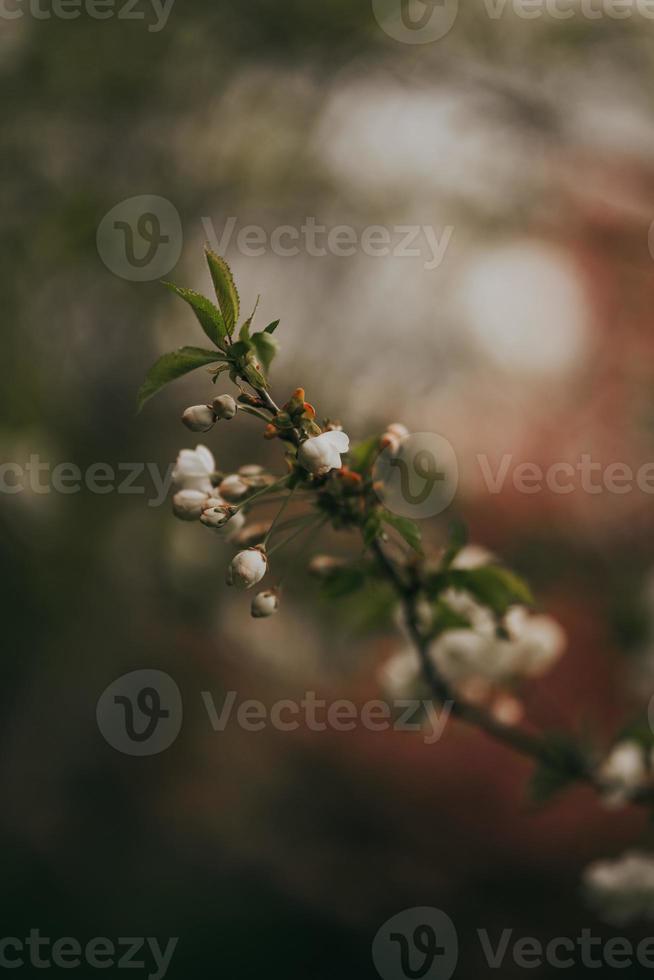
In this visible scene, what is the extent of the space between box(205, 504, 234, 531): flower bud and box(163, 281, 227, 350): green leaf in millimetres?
118

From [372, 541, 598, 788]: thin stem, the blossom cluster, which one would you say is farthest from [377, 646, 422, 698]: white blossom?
[372, 541, 598, 788]: thin stem

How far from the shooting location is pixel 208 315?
0.61 metres

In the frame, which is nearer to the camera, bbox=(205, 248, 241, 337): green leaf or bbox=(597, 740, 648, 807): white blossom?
bbox=(205, 248, 241, 337): green leaf

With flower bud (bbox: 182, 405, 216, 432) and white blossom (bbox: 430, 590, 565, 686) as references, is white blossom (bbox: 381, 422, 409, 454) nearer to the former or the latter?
flower bud (bbox: 182, 405, 216, 432)

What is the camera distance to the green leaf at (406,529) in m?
0.65

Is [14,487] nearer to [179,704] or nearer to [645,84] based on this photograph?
[179,704]

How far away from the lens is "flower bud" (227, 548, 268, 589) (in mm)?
648

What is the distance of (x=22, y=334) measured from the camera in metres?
1.79

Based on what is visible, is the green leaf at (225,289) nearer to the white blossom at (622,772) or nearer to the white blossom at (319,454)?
the white blossom at (319,454)

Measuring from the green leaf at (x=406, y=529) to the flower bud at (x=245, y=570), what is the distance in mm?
102

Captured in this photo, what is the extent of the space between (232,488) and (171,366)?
11 cm

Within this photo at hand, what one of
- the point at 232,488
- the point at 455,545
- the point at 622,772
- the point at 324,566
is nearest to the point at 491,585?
the point at 455,545

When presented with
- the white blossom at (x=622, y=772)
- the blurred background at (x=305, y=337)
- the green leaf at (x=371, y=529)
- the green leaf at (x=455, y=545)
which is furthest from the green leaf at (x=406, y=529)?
the blurred background at (x=305, y=337)

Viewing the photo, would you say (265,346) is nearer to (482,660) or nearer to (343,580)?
(343,580)
